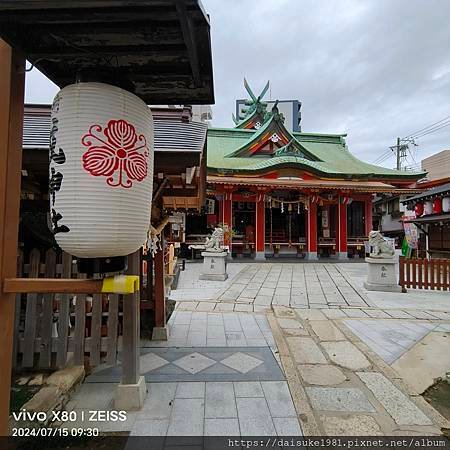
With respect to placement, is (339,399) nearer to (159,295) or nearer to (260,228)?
(159,295)

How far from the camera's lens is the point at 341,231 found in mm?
16109

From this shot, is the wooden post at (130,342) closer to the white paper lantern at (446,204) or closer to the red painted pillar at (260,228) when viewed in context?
the red painted pillar at (260,228)

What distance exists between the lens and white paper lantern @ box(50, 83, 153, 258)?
1810 millimetres

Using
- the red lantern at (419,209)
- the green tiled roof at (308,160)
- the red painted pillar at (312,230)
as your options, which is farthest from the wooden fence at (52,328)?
the red lantern at (419,209)

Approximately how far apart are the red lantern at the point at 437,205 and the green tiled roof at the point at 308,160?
3.44 m

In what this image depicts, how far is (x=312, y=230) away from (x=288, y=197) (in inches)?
87.7

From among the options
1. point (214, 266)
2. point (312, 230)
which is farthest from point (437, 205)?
point (214, 266)

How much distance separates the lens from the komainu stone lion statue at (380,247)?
8453 mm

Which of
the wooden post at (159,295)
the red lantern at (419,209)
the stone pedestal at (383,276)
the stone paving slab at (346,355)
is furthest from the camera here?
the red lantern at (419,209)

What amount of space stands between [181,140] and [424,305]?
6901 mm

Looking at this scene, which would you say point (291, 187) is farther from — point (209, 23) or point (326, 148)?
point (209, 23)

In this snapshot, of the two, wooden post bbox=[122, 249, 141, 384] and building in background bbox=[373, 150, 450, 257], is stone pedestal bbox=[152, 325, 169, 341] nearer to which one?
wooden post bbox=[122, 249, 141, 384]

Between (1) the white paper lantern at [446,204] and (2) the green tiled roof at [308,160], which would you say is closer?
(1) the white paper lantern at [446,204]

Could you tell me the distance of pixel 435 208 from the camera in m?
13.6
